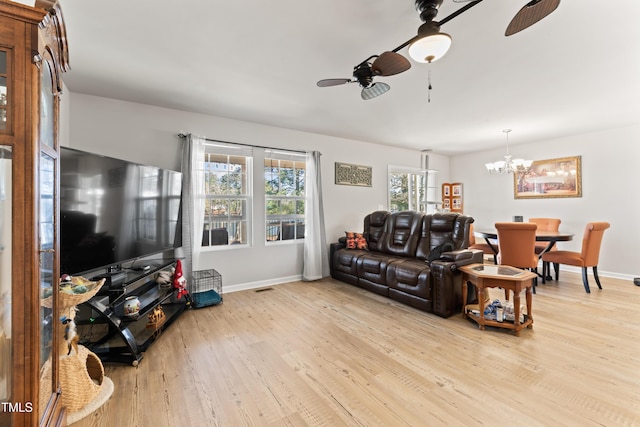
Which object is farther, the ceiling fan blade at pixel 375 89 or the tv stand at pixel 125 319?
the ceiling fan blade at pixel 375 89

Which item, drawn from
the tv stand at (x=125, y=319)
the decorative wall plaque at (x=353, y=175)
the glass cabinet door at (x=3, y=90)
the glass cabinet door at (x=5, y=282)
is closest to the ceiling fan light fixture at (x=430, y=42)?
the glass cabinet door at (x=3, y=90)

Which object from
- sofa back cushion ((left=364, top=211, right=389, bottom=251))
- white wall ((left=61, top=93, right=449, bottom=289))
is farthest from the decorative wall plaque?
sofa back cushion ((left=364, top=211, right=389, bottom=251))

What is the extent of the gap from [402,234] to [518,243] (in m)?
1.49

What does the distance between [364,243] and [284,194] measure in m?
1.57

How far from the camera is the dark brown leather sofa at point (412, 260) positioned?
3027mm

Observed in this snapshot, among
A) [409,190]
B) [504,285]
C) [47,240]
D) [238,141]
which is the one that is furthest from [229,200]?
[409,190]

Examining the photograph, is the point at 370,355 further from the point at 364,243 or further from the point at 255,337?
the point at 364,243

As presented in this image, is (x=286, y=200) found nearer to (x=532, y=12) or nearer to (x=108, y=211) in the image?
(x=108, y=211)

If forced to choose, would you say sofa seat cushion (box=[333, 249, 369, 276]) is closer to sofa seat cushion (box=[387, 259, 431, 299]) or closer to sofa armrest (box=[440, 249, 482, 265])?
sofa seat cushion (box=[387, 259, 431, 299])

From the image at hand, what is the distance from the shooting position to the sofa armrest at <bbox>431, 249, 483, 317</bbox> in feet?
9.67

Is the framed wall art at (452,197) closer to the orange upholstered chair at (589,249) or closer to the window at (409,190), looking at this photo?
the window at (409,190)

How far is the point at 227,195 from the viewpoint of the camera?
3984mm

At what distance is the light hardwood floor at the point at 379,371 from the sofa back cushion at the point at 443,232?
1.04 metres

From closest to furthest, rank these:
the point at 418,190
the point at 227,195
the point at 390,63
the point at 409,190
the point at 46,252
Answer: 1. the point at 46,252
2. the point at 390,63
3. the point at 227,195
4. the point at 409,190
5. the point at 418,190
